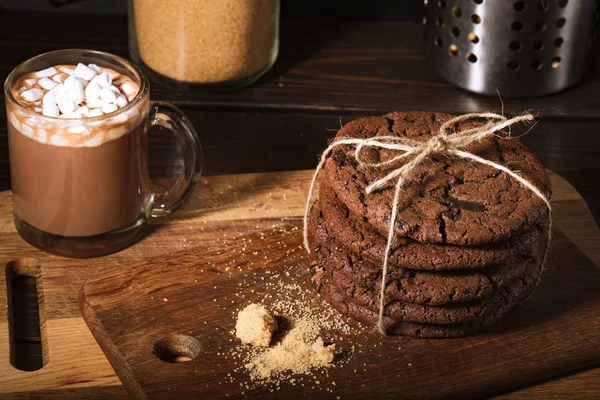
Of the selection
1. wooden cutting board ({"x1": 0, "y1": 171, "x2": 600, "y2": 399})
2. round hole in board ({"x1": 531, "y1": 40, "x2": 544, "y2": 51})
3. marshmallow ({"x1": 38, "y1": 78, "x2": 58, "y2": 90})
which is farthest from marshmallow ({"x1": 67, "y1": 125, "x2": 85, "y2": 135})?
round hole in board ({"x1": 531, "y1": 40, "x2": 544, "y2": 51})

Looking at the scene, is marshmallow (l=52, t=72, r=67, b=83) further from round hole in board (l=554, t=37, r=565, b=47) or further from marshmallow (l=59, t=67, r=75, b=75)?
round hole in board (l=554, t=37, r=565, b=47)

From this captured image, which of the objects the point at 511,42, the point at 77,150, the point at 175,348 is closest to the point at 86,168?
Result: the point at 77,150

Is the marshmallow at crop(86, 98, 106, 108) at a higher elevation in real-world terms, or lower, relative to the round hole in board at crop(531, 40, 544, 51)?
higher

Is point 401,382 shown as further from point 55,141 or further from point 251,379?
point 55,141

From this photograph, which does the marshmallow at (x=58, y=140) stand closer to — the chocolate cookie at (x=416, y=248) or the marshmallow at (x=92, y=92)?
the marshmallow at (x=92, y=92)

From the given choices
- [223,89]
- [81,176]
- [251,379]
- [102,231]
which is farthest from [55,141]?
[223,89]
